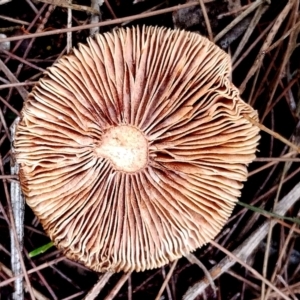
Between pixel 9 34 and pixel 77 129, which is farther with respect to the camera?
pixel 9 34

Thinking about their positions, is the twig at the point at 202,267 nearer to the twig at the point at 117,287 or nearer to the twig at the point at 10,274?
the twig at the point at 117,287

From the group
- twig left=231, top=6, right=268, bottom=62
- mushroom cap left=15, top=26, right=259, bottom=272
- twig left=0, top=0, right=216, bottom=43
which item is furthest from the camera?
twig left=231, top=6, right=268, bottom=62

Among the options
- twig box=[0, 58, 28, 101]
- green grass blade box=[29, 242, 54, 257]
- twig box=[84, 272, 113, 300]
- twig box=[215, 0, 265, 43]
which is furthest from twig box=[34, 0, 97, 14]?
twig box=[84, 272, 113, 300]

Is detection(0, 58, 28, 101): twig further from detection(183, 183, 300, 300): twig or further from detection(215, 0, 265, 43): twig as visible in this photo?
detection(183, 183, 300, 300): twig

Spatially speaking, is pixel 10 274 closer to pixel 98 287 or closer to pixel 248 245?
pixel 98 287

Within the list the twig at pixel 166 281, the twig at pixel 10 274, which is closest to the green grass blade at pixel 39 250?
the twig at pixel 10 274

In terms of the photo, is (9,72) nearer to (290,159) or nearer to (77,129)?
(77,129)

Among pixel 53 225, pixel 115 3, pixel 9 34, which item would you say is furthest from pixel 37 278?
pixel 115 3
